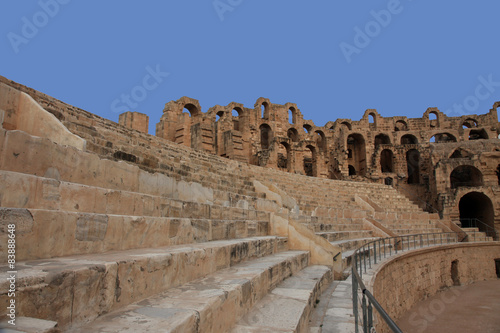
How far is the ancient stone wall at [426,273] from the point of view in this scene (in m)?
7.76

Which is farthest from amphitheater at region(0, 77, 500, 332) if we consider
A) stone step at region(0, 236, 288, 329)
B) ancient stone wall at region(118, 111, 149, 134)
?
ancient stone wall at region(118, 111, 149, 134)

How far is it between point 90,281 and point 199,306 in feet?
2.28

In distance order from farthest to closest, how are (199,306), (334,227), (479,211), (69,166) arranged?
(479,211), (334,227), (69,166), (199,306)

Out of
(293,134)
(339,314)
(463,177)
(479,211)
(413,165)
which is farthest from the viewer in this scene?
(293,134)

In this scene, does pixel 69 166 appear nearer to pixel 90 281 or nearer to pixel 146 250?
pixel 146 250

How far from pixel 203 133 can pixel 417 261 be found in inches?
436

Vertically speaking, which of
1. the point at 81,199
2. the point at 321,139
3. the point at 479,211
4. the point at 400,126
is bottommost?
the point at 479,211

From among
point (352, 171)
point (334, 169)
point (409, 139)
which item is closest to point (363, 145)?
point (352, 171)

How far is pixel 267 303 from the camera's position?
3.27 meters

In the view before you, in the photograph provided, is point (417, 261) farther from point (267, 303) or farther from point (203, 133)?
point (203, 133)

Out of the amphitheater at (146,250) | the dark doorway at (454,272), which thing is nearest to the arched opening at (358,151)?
the dark doorway at (454,272)

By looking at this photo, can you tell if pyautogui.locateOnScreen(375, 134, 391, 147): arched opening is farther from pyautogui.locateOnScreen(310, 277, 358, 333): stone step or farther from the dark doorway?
pyautogui.locateOnScreen(310, 277, 358, 333): stone step

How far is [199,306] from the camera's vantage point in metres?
2.16

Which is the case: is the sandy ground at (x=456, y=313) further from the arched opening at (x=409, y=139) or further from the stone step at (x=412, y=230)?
the arched opening at (x=409, y=139)
